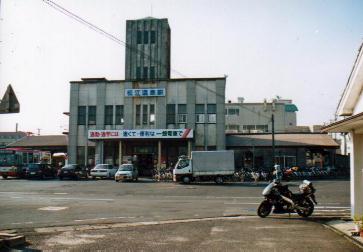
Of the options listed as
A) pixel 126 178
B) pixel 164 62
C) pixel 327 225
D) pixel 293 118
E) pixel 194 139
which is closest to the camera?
pixel 327 225

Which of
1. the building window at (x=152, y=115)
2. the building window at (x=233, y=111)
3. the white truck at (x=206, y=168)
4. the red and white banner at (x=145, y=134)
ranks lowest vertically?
the white truck at (x=206, y=168)

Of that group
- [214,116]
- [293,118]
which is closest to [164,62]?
[214,116]

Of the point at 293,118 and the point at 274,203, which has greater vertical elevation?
the point at 293,118

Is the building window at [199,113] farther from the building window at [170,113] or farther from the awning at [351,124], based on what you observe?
the awning at [351,124]

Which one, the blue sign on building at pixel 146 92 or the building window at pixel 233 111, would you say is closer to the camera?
the blue sign on building at pixel 146 92

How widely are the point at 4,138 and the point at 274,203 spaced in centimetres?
12568

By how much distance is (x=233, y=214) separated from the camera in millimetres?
13328

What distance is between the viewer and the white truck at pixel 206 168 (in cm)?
3061

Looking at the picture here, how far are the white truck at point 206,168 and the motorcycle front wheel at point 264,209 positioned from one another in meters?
18.0

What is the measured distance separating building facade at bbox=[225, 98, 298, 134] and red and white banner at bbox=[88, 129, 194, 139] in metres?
29.4

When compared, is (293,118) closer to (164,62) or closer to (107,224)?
(164,62)

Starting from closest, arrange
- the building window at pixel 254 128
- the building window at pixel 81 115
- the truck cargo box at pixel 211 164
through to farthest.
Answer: the truck cargo box at pixel 211 164
the building window at pixel 81 115
the building window at pixel 254 128

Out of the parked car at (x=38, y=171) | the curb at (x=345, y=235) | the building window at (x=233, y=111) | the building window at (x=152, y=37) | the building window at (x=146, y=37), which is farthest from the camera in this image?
the building window at (x=233, y=111)

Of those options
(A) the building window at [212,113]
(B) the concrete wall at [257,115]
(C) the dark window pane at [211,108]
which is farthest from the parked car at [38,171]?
(B) the concrete wall at [257,115]
